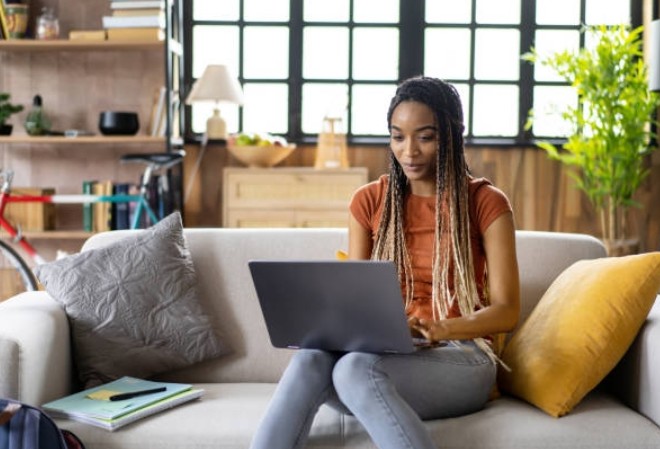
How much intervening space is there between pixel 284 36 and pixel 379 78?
23.3 inches

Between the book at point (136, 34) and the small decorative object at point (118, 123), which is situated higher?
the book at point (136, 34)

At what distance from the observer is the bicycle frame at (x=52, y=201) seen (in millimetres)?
4910

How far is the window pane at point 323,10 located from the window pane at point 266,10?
12cm

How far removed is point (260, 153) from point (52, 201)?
1.10 meters

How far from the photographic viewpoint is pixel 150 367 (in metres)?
2.32

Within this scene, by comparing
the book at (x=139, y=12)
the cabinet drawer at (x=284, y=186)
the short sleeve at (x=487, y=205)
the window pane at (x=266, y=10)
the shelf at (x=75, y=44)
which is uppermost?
the window pane at (x=266, y=10)

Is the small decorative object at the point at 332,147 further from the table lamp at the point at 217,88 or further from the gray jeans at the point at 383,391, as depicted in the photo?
the gray jeans at the point at 383,391

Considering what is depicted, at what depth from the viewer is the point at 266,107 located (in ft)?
18.3

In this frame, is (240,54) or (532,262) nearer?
(532,262)

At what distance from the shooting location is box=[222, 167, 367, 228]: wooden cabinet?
5031mm

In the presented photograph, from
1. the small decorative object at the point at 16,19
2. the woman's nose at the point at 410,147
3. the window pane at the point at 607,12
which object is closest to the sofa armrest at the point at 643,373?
the woman's nose at the point at 410,147

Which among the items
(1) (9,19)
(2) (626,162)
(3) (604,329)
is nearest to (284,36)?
(1) (9,19)

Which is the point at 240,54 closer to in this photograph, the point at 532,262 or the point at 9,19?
the point at 9,19

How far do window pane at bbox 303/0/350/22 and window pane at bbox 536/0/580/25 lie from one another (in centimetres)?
109
